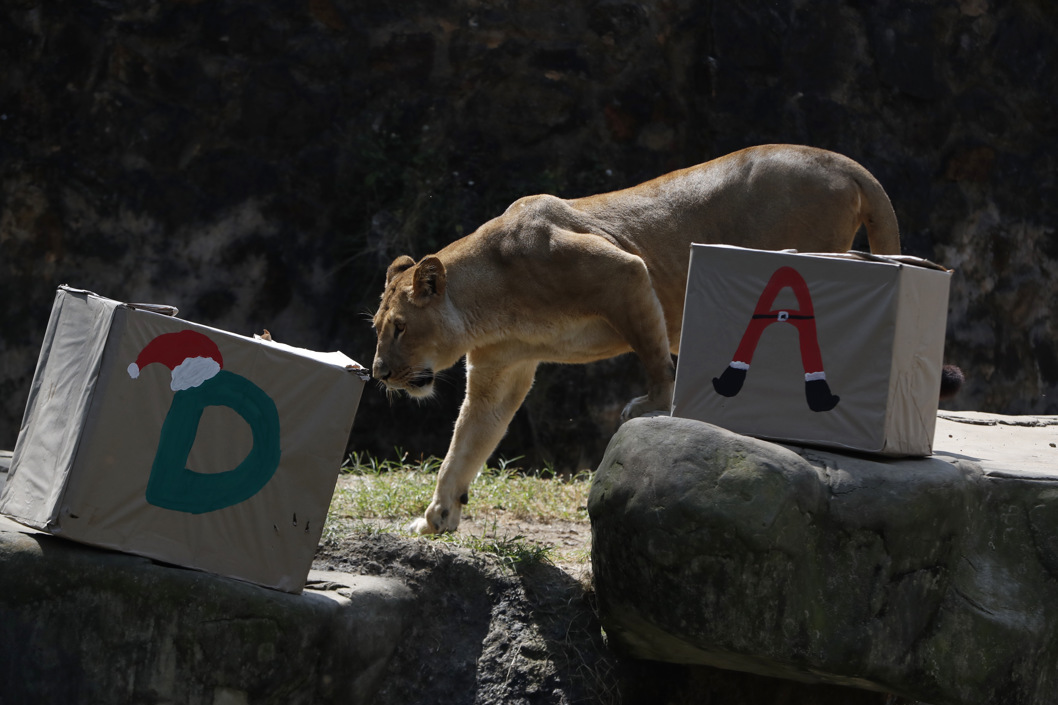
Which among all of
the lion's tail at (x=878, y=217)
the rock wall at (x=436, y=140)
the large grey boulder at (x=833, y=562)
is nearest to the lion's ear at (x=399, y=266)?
the rock wall at (x=436, y=140)

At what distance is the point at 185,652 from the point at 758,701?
2.32m

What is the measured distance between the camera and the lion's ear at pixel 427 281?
17.6 feet

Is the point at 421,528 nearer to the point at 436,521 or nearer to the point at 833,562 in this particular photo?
the point at 436,521

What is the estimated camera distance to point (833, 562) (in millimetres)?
3543

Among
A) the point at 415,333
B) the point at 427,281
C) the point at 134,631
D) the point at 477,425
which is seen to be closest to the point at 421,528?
the point at 477,425

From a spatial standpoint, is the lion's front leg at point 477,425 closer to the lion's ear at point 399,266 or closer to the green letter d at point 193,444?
the lion's ear at point 399,266

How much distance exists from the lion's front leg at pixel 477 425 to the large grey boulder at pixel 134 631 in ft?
5.37

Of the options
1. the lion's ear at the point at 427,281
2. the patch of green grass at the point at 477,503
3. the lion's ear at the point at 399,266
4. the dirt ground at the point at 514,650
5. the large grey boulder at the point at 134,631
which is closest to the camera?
the large grey boulder at the point at 134,631

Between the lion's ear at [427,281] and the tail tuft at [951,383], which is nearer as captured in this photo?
the tail tuft at [951,383]

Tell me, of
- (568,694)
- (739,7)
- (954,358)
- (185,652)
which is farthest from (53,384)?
(954,358)

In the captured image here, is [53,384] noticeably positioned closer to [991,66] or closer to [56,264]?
[56,264]

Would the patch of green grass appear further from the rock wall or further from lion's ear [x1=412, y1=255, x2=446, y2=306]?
lion's ear [x1=412, y1=255, x2=446, y2=306]

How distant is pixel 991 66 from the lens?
8180 millimetres

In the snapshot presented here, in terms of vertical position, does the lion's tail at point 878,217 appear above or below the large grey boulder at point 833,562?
above
